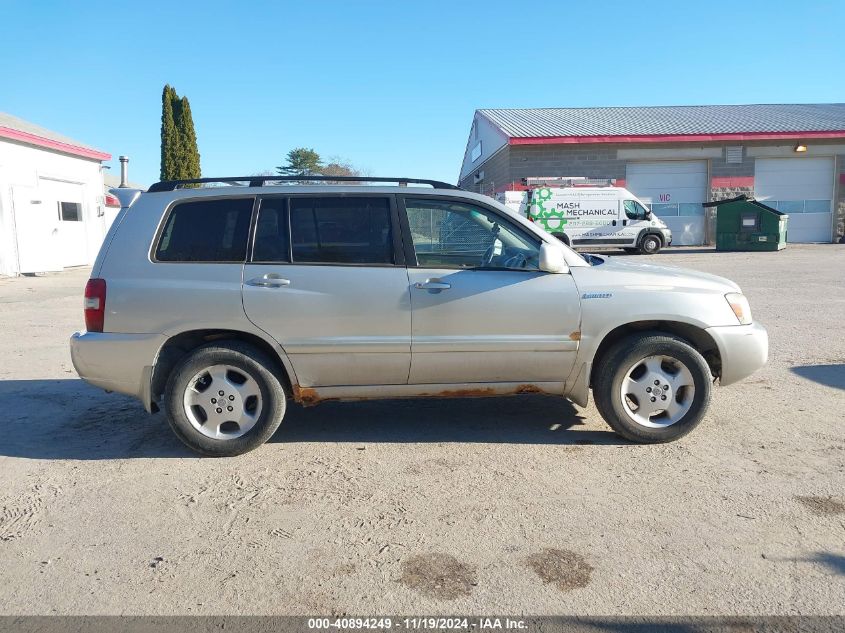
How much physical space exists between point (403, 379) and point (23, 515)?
2305mm

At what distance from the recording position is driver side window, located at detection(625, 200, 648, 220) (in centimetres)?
2289

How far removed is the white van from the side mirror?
19.0m

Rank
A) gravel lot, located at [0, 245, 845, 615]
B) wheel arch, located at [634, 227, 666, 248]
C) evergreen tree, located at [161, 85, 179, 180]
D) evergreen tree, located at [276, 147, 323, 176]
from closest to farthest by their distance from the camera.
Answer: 1. gravel lot, located at [0, 245, 845, 615]
2. wheel arch, located at [634, 227, 666, 248]
3. evergreen tree, located at [161, 85, 179, 180]
4. evergreen tree, located at [276, 147, 323, 176]

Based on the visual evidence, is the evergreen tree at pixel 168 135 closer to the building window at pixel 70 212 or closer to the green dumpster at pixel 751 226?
the building window at pixel 70 212

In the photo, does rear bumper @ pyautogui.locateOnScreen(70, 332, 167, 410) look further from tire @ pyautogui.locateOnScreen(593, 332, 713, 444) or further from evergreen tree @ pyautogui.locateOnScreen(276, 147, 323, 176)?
evergreen tree @ pyautogui.locateOnScreen(276, 147, 323, 176)

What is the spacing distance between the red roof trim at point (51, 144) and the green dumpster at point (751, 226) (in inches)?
869

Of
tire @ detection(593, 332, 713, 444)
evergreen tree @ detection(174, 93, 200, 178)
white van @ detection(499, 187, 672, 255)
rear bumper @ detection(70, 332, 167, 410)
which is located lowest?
tire @ detection(593, 332, 713, 444)

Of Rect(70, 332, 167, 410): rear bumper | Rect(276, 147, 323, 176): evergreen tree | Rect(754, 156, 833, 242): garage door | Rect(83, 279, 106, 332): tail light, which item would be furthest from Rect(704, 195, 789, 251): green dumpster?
Rect(276, 147, 323, 176): evergreen tree

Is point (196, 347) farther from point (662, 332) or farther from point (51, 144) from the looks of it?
point (51, 144)

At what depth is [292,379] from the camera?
4.32 metres

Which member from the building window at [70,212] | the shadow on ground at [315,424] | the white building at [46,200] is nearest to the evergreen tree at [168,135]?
the white building at [46,200]

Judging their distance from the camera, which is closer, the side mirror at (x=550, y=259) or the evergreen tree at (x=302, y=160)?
the side mirror at (x=550, y=259)

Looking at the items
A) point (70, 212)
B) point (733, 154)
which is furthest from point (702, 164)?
point (70, 212)

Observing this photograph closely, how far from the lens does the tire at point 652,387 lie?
14.2 ft
